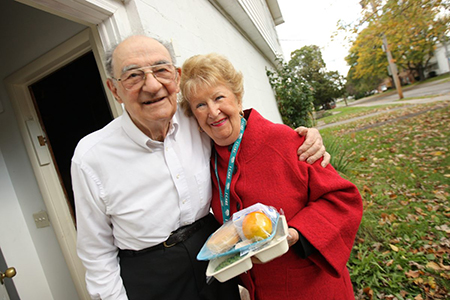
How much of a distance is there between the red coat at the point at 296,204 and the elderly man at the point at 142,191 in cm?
17

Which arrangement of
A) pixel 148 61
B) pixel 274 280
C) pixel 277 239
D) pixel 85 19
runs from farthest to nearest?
pixel 85 19 < pixel 274 280 < pixel 148 61 < pixel 277 239

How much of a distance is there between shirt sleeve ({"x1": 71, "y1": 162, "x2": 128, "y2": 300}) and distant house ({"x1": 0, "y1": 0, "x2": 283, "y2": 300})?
0.94 meters

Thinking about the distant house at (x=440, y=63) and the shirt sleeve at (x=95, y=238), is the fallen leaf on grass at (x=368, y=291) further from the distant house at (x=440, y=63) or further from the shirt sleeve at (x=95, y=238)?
the distant house at (x=440, y=63)

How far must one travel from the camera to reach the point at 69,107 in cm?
302

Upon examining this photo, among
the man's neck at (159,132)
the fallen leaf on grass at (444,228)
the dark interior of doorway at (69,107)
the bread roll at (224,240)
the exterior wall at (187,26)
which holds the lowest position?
the fallen leaf on grass at (444,228)

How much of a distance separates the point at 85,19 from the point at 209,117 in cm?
129

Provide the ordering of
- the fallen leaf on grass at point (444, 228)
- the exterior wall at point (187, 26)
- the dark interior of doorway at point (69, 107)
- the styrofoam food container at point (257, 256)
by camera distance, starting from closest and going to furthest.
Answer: the styrofoam food container at point (257, 256) → the exterior wall at point (187, 26) → the dark interior of doorway at point (69, 107) → the fallen leaf on grass at point (444, 228)

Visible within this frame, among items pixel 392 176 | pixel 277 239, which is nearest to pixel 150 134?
pixel 277 239

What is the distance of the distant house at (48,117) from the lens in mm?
2301

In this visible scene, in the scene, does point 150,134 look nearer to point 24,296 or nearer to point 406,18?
point 24,296

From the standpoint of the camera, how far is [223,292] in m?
1.60

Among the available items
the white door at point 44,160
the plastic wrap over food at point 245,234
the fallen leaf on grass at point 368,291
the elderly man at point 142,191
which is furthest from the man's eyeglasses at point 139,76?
the fallen leaf on grass at point 368,291

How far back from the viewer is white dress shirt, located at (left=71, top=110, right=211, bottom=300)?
1337 mm

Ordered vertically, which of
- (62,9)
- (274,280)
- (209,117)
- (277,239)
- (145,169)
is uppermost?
(62,9)
